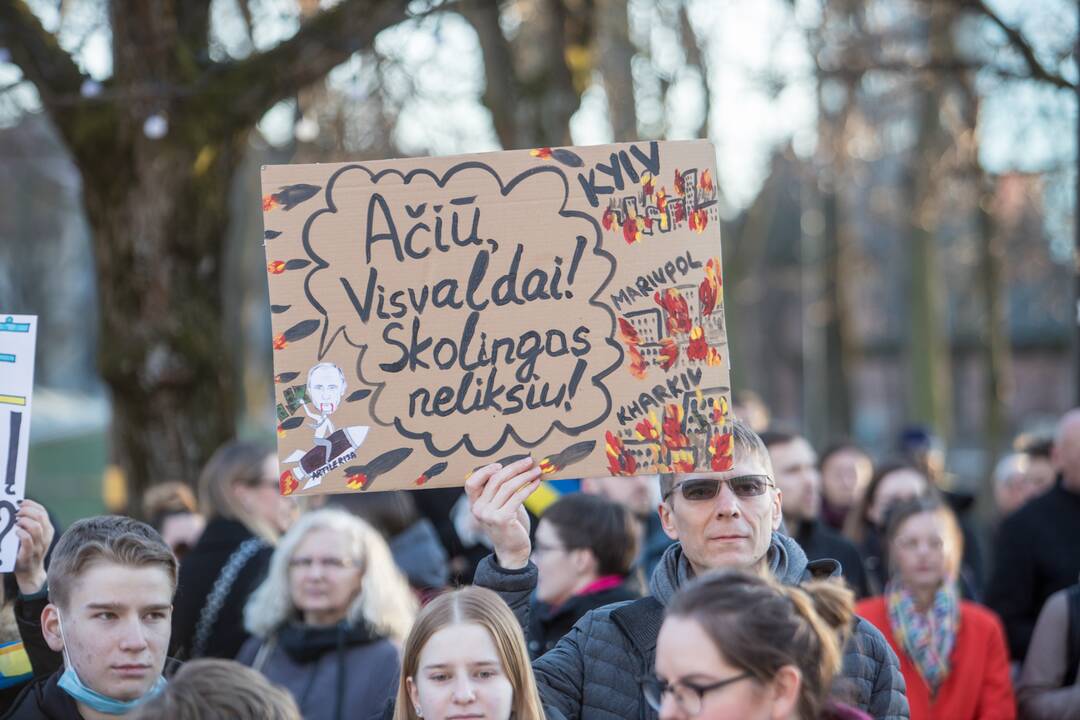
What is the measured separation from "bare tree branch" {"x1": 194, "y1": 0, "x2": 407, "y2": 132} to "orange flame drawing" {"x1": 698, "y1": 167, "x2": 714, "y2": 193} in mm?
4530

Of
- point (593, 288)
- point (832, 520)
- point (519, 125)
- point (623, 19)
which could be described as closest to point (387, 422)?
point (593, 288)

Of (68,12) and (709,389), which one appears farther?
(68,12)

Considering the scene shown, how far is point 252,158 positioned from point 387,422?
1588cm

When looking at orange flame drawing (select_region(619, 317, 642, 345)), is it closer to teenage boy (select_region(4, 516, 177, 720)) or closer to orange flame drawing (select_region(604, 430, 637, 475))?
orange flame drawing (select_region(604, 430, 637, 475))

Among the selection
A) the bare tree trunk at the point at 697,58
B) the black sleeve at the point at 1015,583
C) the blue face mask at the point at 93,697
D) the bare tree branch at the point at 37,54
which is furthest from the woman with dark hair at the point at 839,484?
the bare tree trunk at the point at 697,58

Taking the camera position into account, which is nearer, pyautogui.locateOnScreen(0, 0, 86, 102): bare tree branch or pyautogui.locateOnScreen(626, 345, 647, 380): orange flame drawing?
pyautogui.locateOnScreen(626, 345, 647, 380): orange flame drawing

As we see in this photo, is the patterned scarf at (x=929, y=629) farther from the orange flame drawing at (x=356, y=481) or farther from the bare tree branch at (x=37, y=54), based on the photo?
the bare tree branch at (x=37, y=54)

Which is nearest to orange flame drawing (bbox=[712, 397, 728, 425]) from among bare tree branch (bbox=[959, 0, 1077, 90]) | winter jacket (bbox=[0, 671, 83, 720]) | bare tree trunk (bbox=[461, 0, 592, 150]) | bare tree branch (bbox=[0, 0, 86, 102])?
winter jacket (bbox=[0, 671, 83, 720])

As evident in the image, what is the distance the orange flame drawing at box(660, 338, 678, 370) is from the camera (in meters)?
3.90

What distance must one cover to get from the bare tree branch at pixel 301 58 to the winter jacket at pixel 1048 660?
466 centimetres

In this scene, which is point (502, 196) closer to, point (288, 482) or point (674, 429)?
point (674, 429)

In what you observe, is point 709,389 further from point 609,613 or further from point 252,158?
point 252,158

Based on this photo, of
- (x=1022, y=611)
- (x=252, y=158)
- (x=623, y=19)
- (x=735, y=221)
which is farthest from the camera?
(x=735, y=221)

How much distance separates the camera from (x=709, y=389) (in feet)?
12.7
